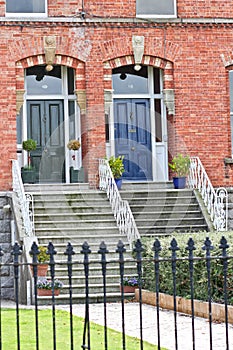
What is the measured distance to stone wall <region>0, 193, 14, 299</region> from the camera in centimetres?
1827

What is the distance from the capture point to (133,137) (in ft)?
68.3

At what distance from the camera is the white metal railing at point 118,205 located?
56.0 feet

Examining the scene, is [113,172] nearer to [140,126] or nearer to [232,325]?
[140,126]

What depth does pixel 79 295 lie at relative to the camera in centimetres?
1543

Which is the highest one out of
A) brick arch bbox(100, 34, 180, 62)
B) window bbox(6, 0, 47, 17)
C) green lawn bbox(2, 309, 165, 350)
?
window bbox(6, 0, 47, 17)

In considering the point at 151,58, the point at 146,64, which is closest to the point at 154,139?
the point at 146,64

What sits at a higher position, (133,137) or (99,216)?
(133,137)

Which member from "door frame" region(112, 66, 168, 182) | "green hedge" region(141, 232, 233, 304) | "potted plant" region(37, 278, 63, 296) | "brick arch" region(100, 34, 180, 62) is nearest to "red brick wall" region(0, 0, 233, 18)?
"brick arch" region(100, 34, 180, 62)

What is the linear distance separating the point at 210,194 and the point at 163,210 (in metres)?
1.30

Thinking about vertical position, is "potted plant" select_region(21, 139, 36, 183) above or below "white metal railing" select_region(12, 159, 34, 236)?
above

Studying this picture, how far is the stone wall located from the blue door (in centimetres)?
349

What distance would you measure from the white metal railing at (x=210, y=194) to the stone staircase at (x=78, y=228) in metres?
2.32

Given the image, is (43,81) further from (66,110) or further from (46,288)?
(46,288)

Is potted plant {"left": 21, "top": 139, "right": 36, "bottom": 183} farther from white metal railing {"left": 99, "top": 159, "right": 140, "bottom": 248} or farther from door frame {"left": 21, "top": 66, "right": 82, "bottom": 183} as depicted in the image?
white metal railing {"left": 99, "top": 159, "right": 140, "bottom": 248}
